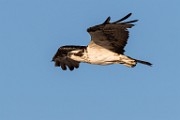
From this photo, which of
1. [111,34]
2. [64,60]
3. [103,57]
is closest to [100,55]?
[103,57]

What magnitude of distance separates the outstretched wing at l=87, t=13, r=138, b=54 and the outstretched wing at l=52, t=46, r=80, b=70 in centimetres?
146

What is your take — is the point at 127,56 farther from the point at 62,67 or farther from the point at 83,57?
the point at 62,67

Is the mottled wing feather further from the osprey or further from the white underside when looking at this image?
the white underside

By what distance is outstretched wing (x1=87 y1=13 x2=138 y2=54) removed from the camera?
13898mm

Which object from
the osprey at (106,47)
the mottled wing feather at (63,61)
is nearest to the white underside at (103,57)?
the osprey at (106,47)

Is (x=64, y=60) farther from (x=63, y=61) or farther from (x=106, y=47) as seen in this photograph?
(x=106, y=47)

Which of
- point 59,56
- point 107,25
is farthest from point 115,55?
point 59,56

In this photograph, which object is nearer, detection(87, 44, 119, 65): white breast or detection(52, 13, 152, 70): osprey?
detection(52, 13, 152, 70): osprey

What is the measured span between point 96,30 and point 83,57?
1.14m

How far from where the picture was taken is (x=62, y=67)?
680 inches

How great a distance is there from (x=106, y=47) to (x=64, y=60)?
7.67 feet

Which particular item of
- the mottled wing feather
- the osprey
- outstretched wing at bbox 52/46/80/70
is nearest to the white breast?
the osprey

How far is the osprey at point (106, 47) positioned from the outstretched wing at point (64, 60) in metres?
0.42

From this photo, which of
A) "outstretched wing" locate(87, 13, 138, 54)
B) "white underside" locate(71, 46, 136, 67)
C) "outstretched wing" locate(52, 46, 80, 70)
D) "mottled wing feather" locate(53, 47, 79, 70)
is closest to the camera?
"outstretched wing" locate(87, 13, 138, 54)
